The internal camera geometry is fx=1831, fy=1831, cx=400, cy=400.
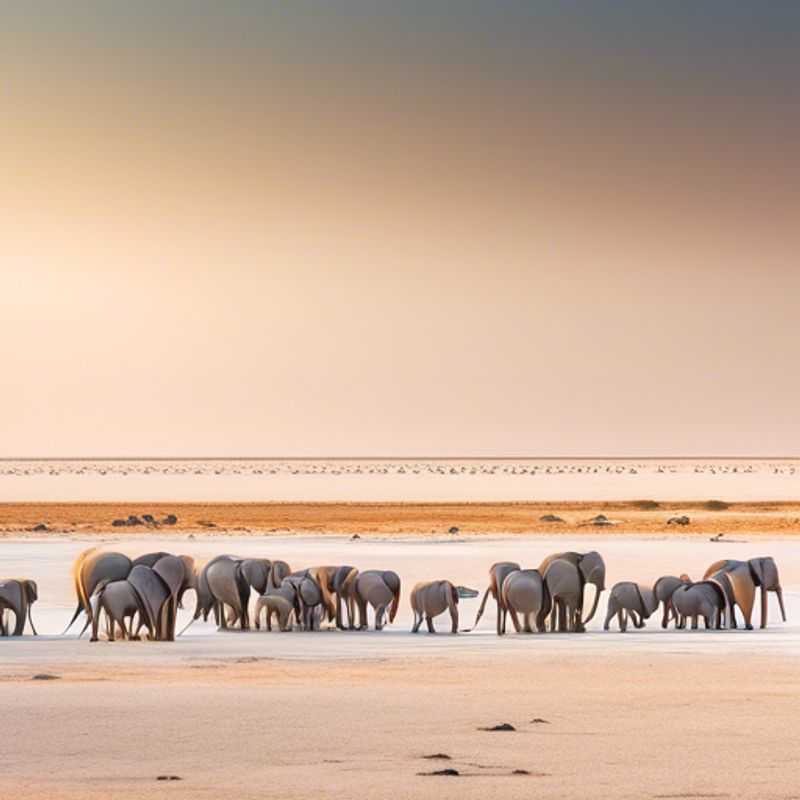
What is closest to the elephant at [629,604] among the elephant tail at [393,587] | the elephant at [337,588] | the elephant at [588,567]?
the elephant at [588,567]

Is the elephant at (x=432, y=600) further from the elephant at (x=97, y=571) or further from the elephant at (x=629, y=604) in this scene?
the elephant at (x=97, y=571)

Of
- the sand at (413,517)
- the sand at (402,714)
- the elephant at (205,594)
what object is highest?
the sand at (413,517)

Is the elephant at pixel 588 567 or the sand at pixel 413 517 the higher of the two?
the sand at pixel 413 517

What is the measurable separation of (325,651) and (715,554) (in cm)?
2132

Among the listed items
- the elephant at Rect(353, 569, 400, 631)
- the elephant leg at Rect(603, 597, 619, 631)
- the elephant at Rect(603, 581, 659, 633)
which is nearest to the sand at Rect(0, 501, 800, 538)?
the elephant at Rect(603, 581, 659, 633)

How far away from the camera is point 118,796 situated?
35.8 ft

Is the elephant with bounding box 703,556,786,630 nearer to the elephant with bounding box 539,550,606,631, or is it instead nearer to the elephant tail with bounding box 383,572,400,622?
the elephant with bounding box 539,550,606,631

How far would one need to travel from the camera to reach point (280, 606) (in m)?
23.6

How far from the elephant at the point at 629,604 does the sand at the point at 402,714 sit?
3.62ft

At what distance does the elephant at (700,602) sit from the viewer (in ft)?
78.0

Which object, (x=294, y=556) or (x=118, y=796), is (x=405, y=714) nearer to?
(x=118, y=796)

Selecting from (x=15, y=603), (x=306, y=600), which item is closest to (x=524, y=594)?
(x=306, y=600)

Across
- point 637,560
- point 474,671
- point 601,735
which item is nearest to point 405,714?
point 601,735

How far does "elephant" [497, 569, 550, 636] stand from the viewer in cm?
2281
